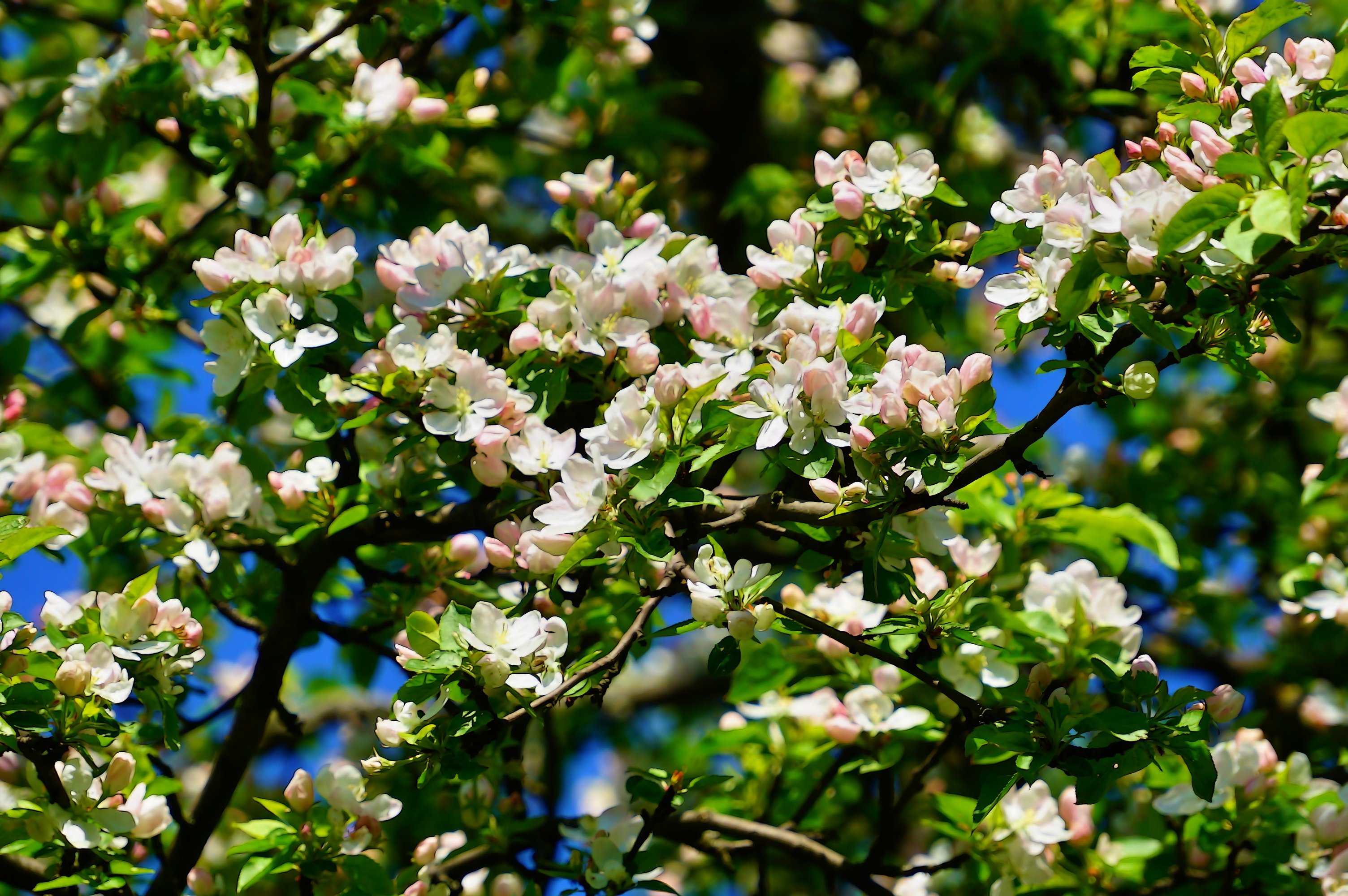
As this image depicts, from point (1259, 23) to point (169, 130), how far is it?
6.97 ft

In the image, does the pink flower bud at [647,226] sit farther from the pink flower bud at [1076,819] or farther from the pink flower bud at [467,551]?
the pink flower bud at [1076,819]

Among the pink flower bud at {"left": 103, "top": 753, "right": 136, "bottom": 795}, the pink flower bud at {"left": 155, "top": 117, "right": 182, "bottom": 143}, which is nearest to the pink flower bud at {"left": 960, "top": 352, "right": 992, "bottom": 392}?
the pink flower bud at {"left": 103, "top": 753, "right": 136, "bottom": 795}

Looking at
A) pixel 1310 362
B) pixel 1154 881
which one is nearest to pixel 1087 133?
pixel 1310 362

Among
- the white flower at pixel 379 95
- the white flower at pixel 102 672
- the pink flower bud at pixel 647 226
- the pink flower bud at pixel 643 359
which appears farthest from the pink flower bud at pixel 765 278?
the white flower at pixel 102 672

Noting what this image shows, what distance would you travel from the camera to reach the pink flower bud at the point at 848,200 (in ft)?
6.61

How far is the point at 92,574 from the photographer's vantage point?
8.54 ft

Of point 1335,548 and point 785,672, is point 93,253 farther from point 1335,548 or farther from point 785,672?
point 1335,548

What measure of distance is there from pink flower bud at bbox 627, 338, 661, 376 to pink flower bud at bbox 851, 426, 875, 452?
15.2 inches

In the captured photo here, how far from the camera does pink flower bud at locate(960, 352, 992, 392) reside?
1.64 metres

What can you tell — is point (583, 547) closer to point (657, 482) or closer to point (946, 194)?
point (657, 482)

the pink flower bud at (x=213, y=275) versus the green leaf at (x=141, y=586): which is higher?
the pink flower bud at (x=213, y=275)

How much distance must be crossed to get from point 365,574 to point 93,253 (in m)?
1.06

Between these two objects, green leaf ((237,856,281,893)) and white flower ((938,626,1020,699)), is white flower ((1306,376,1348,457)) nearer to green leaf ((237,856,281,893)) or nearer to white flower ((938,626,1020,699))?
white flower ((938,626,1020,699))

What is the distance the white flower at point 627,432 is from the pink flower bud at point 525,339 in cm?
30
